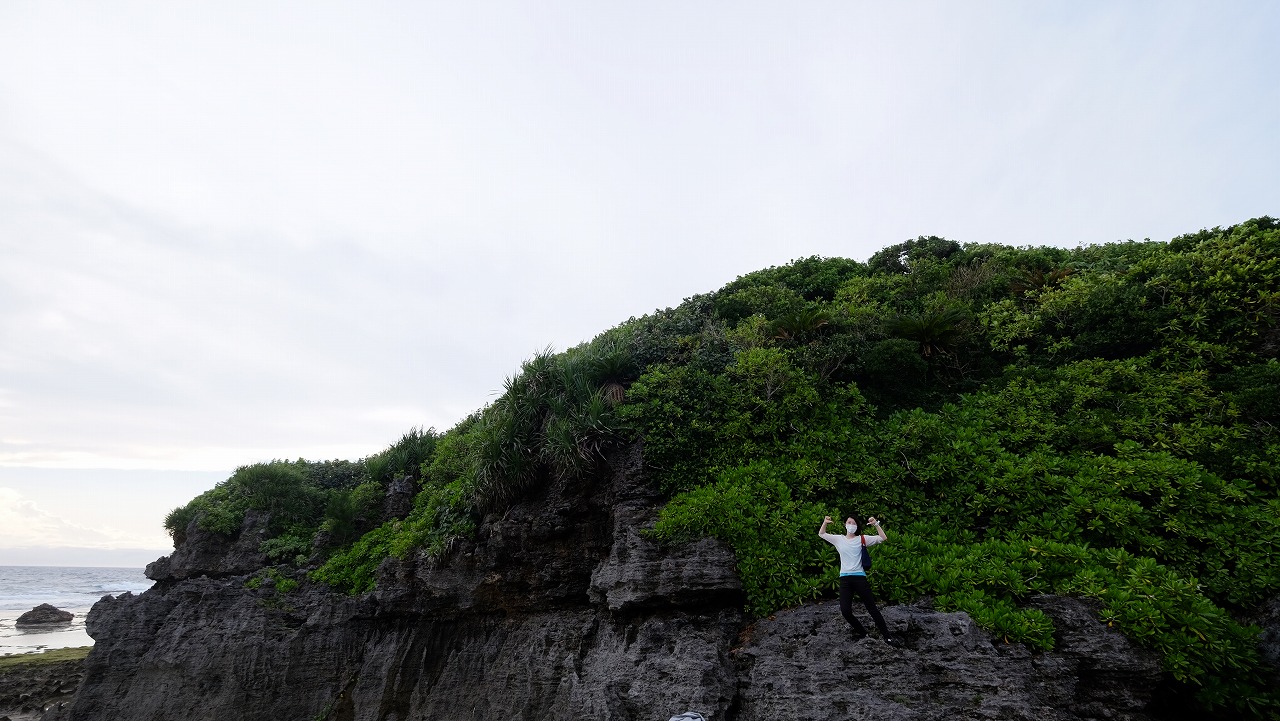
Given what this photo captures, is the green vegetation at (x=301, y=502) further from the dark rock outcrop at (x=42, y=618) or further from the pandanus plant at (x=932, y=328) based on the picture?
the dark rock outcrop at (x=42, y=618)

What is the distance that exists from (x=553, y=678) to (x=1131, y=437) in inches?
385

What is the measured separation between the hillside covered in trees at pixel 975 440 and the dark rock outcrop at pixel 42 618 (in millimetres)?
44254

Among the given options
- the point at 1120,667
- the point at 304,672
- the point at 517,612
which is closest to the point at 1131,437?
the point at 1120,667

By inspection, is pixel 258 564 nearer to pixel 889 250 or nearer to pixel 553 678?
pixel 553 678

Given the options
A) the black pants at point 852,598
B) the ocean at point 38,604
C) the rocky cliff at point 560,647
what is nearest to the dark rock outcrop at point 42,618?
the ocean at point 38,604

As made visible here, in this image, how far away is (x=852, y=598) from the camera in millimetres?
6668

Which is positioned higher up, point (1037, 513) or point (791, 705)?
point (1037, 513)

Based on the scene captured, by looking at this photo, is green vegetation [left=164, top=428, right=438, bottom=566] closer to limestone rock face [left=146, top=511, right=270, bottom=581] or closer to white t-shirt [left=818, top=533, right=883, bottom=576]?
limestone rock face [left=146, top=511, right=270, bottom=581]

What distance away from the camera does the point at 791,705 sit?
254 inches

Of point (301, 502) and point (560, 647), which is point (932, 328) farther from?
point (301, 502)

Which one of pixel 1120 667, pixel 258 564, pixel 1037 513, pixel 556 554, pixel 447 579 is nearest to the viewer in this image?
pixel 1120 667

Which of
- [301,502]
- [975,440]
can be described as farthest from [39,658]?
[975,440]

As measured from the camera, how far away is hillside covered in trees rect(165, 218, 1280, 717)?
6.64 m

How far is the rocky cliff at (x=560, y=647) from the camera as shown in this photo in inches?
235
